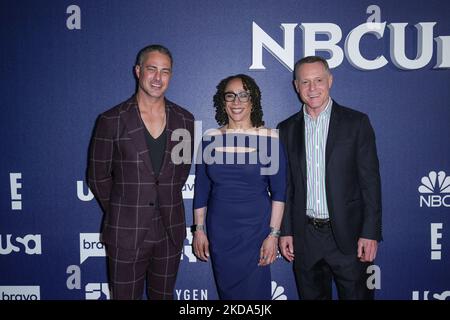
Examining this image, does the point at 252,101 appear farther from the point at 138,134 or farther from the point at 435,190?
the point at 435,190

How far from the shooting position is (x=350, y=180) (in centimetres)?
229

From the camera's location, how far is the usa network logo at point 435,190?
9.71 ft

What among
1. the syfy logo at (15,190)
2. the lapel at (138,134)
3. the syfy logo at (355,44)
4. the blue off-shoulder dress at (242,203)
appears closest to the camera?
the lapel at (138,134)

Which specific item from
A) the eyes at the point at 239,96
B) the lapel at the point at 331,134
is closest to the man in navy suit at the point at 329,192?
the lapel at the point at 331,134

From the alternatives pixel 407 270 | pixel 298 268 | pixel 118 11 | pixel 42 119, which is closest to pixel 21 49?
pixel 42 119

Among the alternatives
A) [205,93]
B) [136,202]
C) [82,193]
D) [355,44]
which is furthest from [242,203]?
[355,44]

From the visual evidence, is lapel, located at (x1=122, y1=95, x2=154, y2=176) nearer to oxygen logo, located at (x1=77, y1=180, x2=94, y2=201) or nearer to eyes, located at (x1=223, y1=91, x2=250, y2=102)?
eyes, located at (x1=223, y1=91, x2=250, y2=102)

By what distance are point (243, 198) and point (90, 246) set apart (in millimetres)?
1482

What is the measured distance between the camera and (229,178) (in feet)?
7.63

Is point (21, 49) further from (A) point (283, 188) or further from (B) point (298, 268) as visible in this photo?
(B) point (298, 268)

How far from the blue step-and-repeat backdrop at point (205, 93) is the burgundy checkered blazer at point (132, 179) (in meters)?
0.73

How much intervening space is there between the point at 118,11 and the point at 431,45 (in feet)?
7.81

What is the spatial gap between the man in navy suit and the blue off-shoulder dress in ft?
0.46

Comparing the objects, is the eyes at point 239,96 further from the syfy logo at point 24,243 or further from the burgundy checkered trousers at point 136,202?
the syfy logo at point 24,243
